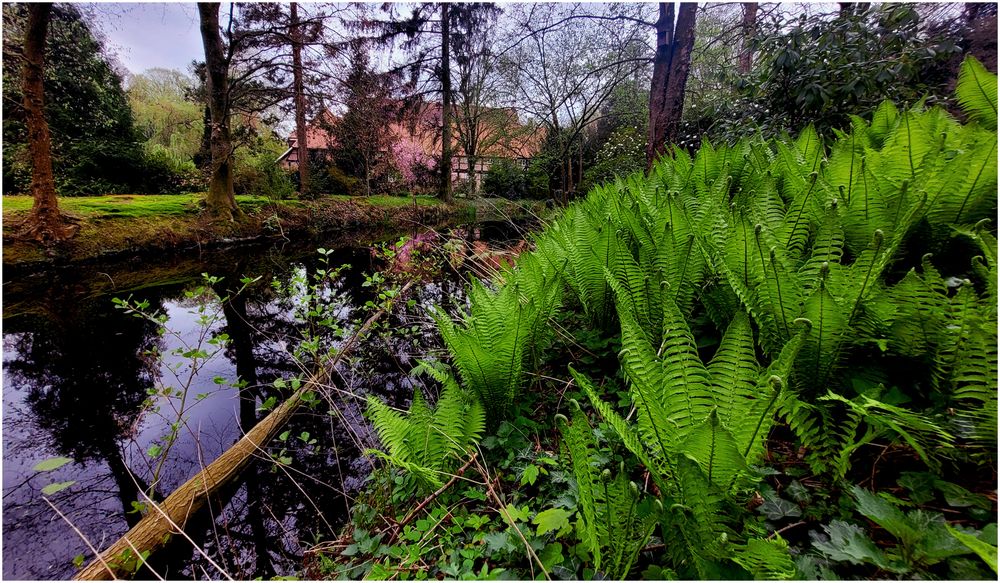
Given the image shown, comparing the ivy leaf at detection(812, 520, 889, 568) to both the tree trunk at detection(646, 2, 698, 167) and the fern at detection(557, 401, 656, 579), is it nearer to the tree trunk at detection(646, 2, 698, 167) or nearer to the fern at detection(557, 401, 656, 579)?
the fern at detection(557, 401, 656, 579)

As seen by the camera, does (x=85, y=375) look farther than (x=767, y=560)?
Yes

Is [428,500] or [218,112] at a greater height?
[218,112]

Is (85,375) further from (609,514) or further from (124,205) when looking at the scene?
(124,205)

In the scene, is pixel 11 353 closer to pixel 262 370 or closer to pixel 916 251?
pixel 262 370

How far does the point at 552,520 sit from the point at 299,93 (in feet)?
33.8

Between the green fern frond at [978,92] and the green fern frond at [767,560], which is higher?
the green fern frond at [978,92]

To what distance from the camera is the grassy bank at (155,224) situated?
607 cm

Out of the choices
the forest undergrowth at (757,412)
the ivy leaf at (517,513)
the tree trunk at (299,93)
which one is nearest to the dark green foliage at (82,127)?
the tree trunk at (299,93)

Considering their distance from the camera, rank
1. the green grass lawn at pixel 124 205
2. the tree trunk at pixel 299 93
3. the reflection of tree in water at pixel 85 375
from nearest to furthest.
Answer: the reflection of tree in water at pixel 85 375 < the green grass lawn at pixel 124 205 < the tree trunk at pixel 299 93

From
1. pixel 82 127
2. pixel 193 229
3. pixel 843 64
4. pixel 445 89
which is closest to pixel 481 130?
pixel 445 89

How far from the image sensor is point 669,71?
429 centimetres

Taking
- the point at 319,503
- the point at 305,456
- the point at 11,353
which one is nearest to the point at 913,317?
the point at 319,503

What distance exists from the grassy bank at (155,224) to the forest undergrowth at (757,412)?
15.4 ft

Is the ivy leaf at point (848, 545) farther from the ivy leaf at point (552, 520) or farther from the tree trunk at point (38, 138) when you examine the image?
the tree trunk at point (38, 138)
